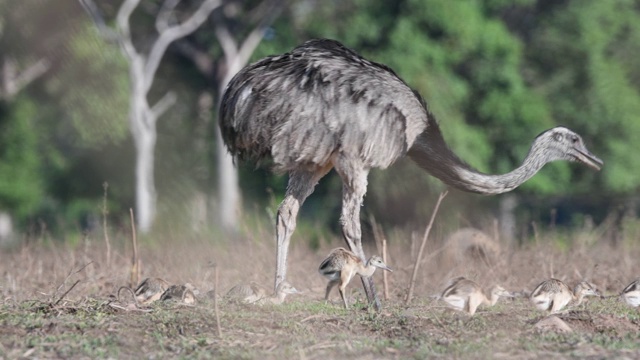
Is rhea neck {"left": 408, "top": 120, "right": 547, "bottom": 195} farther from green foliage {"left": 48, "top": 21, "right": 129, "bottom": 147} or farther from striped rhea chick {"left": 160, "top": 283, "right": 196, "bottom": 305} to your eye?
green foliage {"left": 48, "top": 21, "right": 129, "bottom": 147}

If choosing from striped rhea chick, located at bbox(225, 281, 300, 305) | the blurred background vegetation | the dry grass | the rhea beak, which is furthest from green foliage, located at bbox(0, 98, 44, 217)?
striped rhea chick, located at bbox(225, 281, 300, 305)

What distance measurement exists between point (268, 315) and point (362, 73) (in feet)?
7.68

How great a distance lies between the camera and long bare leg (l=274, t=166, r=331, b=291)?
10.2m

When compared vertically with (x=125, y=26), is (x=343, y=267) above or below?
above

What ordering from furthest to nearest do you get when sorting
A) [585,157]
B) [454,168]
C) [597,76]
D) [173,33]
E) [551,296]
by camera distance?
[173,33]
[597,76]
[585,157]
[454,168]
[551,296]

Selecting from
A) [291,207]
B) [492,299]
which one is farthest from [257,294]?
[492,299]

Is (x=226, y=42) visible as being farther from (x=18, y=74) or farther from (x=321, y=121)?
(x=321, y=121)

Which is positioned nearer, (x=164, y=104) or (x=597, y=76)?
(x=597, y=76)

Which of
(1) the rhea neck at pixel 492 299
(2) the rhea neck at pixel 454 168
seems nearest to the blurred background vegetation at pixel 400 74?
(2) the rhea neck at pixel 454 168

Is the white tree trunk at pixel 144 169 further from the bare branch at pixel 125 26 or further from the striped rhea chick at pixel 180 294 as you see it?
the striped rhea chick at pixel 180 294

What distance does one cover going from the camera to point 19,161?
100 feet

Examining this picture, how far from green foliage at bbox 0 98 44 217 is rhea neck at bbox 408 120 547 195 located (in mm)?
20378

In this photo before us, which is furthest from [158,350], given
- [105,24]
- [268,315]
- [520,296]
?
[105,24]

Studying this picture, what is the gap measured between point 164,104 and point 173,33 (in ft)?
5.58
